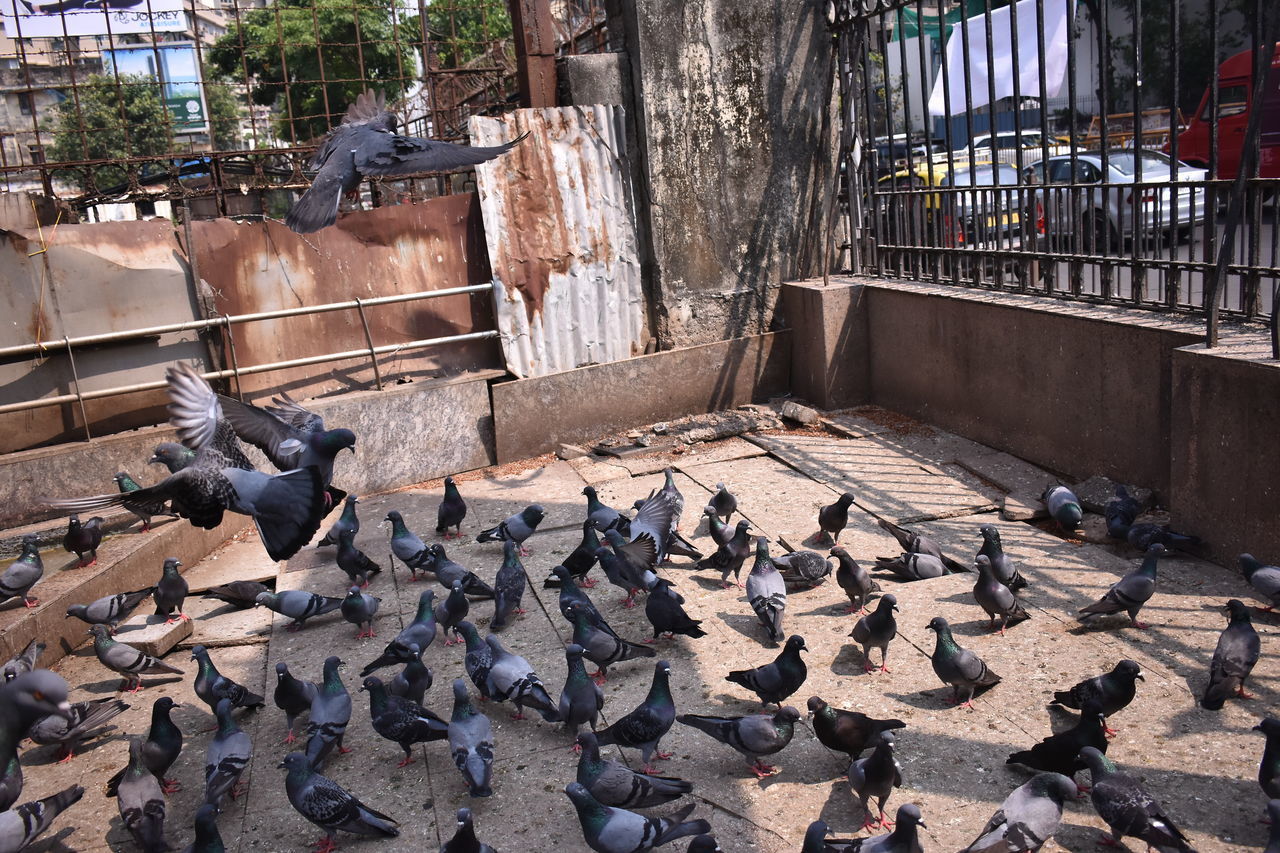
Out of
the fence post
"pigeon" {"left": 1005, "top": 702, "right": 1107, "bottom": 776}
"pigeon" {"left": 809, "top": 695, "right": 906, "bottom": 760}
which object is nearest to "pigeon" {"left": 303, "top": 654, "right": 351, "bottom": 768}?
"pigeon" {"left": 809, "top": 695, "right": 906, "bottom": 760}

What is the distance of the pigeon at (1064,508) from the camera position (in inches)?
253

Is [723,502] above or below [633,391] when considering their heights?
below

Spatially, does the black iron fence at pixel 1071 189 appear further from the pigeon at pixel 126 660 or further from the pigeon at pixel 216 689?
the pigeon at pixel 126 660

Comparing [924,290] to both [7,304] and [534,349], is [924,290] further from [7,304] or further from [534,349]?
[7,304]

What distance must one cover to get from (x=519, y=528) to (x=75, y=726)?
301 cm

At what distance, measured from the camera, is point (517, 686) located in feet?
A: 16.0

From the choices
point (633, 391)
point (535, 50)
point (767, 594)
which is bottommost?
point (767, 594)

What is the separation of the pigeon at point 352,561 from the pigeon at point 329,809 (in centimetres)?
266

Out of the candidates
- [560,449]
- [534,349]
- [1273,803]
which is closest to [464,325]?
[534,349]

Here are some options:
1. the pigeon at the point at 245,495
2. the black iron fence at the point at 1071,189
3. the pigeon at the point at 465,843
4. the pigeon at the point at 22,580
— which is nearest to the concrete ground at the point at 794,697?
the pigeon at the point at 465,843

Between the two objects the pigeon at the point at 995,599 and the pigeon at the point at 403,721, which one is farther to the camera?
the pigeon at the point at 995,599

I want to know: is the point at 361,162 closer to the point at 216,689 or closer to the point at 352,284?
the point at 352,284

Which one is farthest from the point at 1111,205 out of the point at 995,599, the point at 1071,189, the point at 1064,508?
the point at 995,599

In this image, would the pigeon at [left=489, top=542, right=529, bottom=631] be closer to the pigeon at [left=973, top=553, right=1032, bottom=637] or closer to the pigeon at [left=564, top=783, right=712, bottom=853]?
the pigeon at [left=564, top=783, right=712, bottom=853]
